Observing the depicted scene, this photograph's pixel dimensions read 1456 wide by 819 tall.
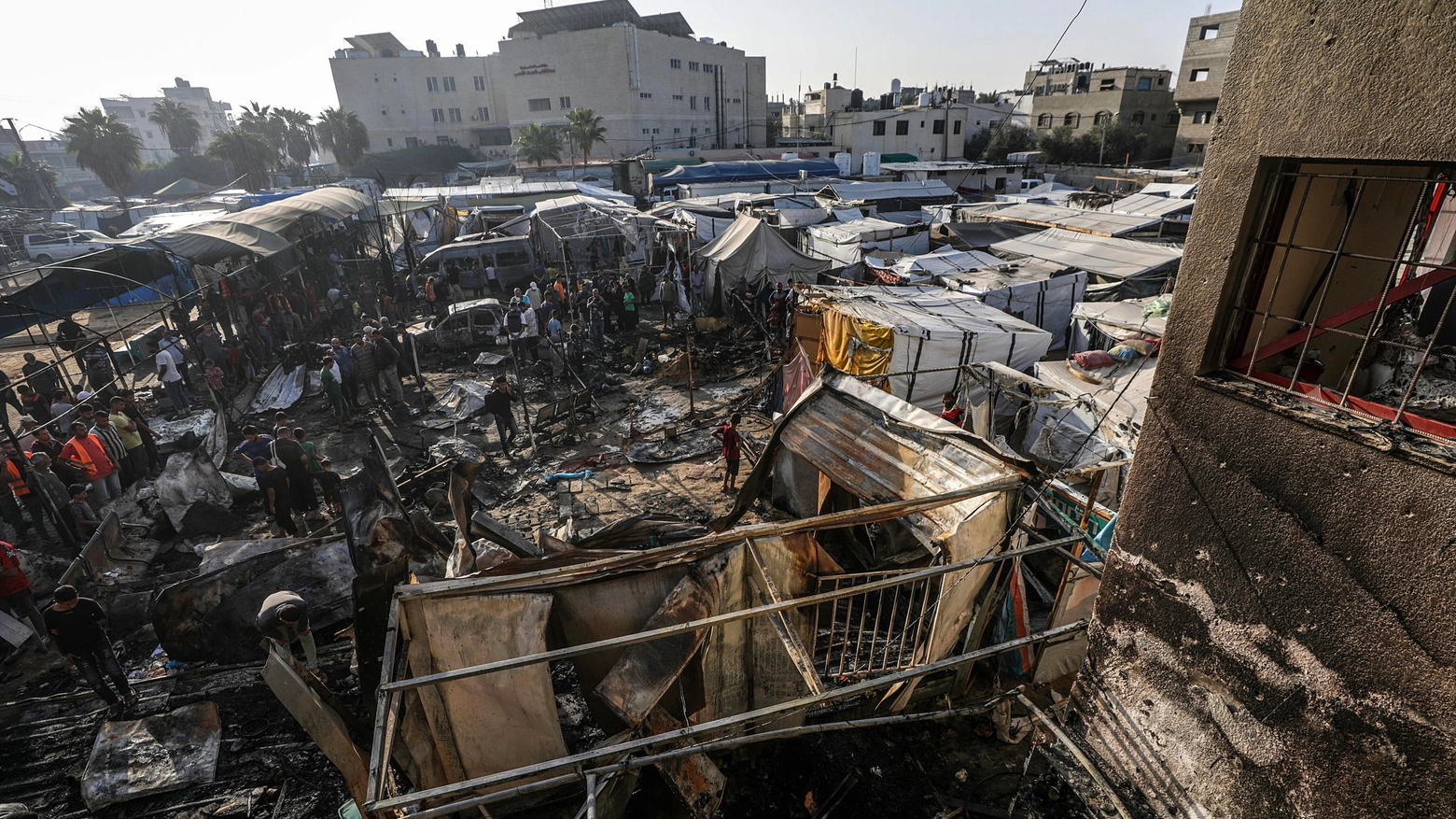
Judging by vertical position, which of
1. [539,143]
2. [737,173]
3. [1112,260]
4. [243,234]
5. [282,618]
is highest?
[539,143]

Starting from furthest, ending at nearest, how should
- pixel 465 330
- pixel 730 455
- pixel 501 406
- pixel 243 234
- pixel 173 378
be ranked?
pixel 465 330 → pixel 243 234 → pixel 173 378 → pixel 501 406 → pixel 730 455

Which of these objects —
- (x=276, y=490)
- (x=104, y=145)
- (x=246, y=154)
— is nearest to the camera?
(x=276, y=490)

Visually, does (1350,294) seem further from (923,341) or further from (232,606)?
(232,606)

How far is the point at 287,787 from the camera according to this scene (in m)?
5.36

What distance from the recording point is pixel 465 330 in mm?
17234

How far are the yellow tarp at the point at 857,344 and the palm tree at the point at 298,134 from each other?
72408 mm

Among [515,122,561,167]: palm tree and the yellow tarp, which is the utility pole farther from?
the yellow tarp

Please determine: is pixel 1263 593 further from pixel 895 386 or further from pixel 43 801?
pixel 43 801

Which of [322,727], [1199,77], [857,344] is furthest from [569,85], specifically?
[322,727]

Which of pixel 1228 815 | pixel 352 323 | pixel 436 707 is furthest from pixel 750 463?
pixel 352 323

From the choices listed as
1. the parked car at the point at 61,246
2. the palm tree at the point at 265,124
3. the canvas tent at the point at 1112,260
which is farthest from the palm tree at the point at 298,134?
the canvas tent at the point at 1112,260

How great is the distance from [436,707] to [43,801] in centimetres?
388

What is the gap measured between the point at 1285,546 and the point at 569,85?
Answer: 225ft

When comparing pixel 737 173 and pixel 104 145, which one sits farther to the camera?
pixel 104 145
